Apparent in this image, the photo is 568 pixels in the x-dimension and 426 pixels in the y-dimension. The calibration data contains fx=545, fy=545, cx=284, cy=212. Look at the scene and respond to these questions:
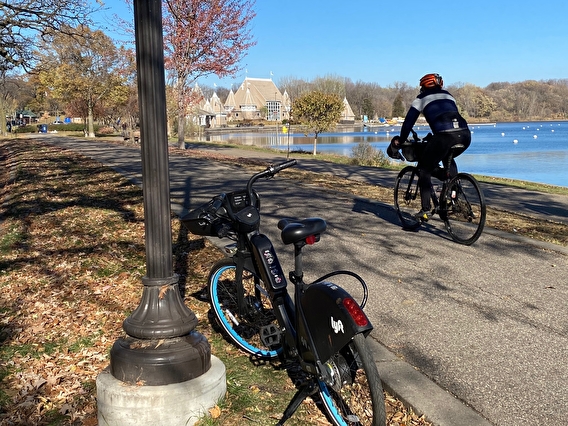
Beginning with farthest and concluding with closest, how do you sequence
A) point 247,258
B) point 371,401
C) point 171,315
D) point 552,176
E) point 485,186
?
1. point 552,176
2. point 485,186
3. point 247,258
4. point 171,315
5. point 371,401

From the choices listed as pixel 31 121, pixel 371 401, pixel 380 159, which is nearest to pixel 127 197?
pixel 371 401

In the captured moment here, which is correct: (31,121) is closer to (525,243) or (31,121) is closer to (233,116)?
(233,116)

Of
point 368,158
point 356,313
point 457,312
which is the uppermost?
point 356,313

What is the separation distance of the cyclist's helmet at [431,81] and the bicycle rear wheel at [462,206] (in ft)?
3.81

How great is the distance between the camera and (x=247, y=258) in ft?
11.9

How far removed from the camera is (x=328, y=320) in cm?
278

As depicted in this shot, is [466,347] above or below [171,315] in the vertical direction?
below

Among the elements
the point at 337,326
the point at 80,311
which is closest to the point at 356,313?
the point at 337,326

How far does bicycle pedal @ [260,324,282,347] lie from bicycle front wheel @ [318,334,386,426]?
20.6 inches

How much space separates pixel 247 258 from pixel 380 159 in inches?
779

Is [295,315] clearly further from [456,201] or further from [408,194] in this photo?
[408,194]

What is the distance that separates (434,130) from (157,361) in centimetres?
480

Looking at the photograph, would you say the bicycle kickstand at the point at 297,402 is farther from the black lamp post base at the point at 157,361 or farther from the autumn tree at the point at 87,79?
the autumn tree at the point at 87,79

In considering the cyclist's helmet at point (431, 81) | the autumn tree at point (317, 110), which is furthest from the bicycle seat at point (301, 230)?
the autumn tree at point (317, 110)
